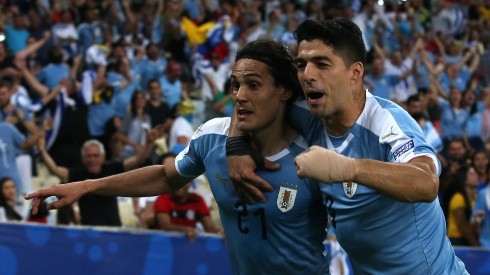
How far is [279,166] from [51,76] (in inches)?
349

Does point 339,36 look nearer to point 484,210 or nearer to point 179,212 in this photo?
point 179,212

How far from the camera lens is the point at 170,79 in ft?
47.2

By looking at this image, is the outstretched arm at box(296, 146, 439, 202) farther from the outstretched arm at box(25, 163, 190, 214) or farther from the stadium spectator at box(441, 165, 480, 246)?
the stadium spectator at box(441, 165, 480, 246)

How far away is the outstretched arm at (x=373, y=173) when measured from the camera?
13.0 ft

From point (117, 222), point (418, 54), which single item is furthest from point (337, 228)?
point (418, 54)

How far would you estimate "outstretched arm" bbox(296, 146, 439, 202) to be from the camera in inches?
156

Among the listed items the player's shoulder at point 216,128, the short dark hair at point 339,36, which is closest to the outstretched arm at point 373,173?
the short dark hair at point 339,36

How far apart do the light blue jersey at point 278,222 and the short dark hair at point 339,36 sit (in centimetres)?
61

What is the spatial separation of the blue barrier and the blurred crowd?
3.26ft

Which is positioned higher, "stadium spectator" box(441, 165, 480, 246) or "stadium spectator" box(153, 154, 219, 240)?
"stadium spectator" box(153, 154, 219, 240)

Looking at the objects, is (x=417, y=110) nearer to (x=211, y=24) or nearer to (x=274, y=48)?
(x=211, y=24)

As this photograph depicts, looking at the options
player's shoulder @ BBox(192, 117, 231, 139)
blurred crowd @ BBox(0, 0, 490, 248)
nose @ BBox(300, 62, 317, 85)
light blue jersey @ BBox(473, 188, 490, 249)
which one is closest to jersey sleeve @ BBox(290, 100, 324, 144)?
player's shoulder @ BBox(192, 117, 231, 139)

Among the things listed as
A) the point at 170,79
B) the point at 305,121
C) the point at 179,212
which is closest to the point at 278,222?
the point at 305,121

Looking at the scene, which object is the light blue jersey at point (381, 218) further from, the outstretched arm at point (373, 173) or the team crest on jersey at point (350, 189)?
the outstretched arm at point (373, 173)
